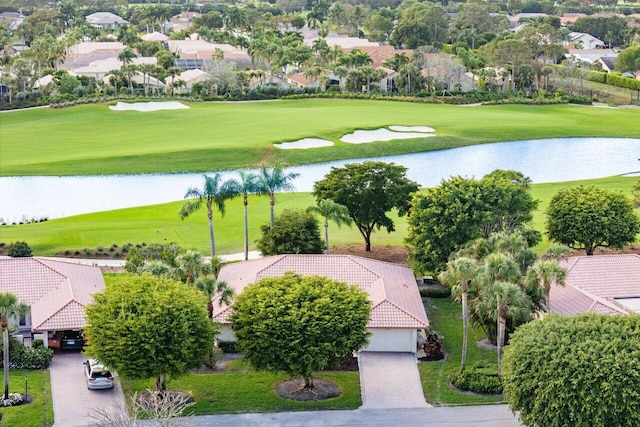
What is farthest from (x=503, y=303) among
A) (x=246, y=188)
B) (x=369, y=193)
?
(x=246, y=188)

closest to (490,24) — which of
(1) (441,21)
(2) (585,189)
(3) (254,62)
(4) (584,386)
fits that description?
(1) (441,21)

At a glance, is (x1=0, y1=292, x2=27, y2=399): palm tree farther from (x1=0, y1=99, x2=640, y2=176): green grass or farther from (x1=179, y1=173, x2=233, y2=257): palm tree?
(x1=0, y1=99, x2=640, y2=176): green grass

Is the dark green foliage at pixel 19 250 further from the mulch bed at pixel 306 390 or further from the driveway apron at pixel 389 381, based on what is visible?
the driveway apron at pixel 389 381

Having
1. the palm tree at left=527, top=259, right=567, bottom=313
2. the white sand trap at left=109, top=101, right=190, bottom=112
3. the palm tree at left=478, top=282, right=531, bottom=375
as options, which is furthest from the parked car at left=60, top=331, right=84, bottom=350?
the white sand trap at left=109, top=101, right=190, bottom=112

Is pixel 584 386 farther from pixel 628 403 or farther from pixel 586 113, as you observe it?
pixel 586 113

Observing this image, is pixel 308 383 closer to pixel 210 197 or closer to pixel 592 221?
pixel 210 197

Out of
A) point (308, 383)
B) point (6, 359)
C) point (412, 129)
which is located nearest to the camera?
point (6, 359)
